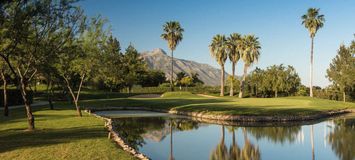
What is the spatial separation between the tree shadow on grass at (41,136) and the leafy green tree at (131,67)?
60355mm

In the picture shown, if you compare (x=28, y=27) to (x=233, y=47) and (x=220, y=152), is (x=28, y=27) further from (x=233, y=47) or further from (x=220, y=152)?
(x=233, y=47)

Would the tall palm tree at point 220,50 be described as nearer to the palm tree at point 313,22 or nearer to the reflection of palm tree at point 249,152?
the palm tree at point 313,22

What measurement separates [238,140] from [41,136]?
12917 mm

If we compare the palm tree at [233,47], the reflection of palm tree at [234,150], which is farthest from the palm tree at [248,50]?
the reflection of palm tree at [234,150]

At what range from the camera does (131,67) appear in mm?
86188

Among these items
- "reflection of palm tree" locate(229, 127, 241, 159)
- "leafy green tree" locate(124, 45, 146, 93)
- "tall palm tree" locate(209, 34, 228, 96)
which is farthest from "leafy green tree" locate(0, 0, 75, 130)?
"tall palm tree" locate(209, 34, 228, 96)

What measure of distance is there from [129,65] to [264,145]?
65843mm

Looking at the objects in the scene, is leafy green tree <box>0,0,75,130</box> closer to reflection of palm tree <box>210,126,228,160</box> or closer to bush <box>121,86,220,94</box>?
reflection of palm tree <box>210,126,228,160</box>

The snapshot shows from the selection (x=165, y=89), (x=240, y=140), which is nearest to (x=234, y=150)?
(x=240, y=140)

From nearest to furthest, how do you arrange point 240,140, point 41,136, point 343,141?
point 41,136 → point 343,141 → point 240,140

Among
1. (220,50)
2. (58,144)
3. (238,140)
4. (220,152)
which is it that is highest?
(220,50)

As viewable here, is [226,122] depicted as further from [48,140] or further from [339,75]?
[339,75]

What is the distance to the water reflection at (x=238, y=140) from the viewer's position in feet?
67.8

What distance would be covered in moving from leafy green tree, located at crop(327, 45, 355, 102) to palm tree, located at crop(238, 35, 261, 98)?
16081mm
